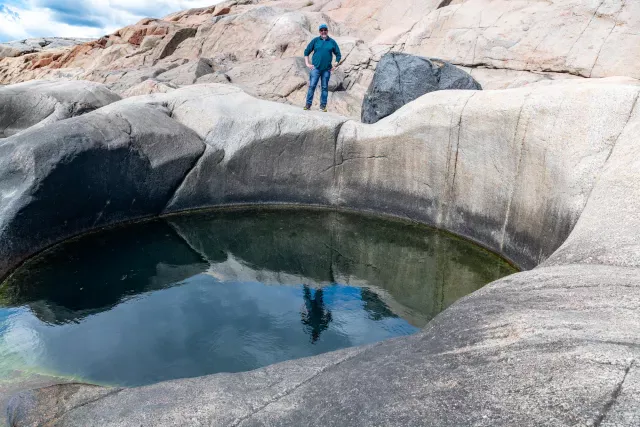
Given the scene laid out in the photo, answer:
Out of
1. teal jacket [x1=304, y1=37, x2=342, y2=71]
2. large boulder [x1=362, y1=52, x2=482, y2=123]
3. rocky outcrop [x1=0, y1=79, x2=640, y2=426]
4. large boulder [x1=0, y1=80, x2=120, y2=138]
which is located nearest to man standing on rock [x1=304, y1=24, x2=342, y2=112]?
teal jacket [x1=304, y1=37, x2=342, y2=71]

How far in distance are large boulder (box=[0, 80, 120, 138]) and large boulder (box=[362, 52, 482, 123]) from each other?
6.73 meters

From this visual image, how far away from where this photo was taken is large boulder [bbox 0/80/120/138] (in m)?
12.3

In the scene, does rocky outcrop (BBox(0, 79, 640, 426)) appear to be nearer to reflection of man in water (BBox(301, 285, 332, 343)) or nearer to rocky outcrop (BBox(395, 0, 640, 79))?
reflection of man in water (BBox(301, 285, 332, 343))

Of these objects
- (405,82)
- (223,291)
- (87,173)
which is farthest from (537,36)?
(87,173)

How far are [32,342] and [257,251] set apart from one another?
328 centimetres

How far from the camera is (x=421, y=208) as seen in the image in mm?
8375

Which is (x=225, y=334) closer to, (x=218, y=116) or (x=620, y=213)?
(x=620, y=213)

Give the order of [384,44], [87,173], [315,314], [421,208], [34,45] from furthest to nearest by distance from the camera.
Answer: [34,45]
[384,44]
[421,208]
[87,173]
[315,314]

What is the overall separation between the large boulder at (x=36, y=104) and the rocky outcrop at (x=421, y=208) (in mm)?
4133

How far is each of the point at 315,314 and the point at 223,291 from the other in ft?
4.02

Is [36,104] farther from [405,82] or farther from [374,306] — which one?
[374,306]

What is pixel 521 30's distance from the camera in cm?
1255

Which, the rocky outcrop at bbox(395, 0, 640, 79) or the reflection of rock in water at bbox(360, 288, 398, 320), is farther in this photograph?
the rocky outcrop at bbox(395, 0, 640, 79)

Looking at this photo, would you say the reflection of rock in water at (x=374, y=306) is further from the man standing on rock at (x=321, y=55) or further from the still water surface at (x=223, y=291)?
the man standing on rock at (x=321, y=55)
